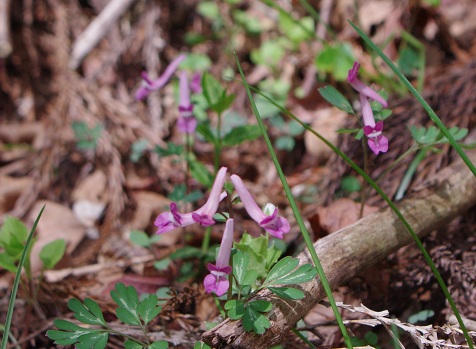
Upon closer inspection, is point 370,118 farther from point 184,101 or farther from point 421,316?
point 184,101

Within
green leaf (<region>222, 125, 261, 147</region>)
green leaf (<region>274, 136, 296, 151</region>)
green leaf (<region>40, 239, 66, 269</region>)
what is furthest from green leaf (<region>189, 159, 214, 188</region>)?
green leaf (<region>274, 136, 296, 151</region>)

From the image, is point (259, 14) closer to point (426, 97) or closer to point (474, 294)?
point (426, 97)

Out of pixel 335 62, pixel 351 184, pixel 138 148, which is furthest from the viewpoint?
pixel 335 62

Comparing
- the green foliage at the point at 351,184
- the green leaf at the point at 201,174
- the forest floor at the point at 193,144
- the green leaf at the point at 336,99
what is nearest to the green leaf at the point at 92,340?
the forest floor at the point at 193,144

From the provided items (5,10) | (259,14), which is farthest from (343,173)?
(5,10)

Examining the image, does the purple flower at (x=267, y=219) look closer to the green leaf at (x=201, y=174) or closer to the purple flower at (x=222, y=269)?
the purple flower at (x=222, y=269)

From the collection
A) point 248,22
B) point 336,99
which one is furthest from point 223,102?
point 248,22
